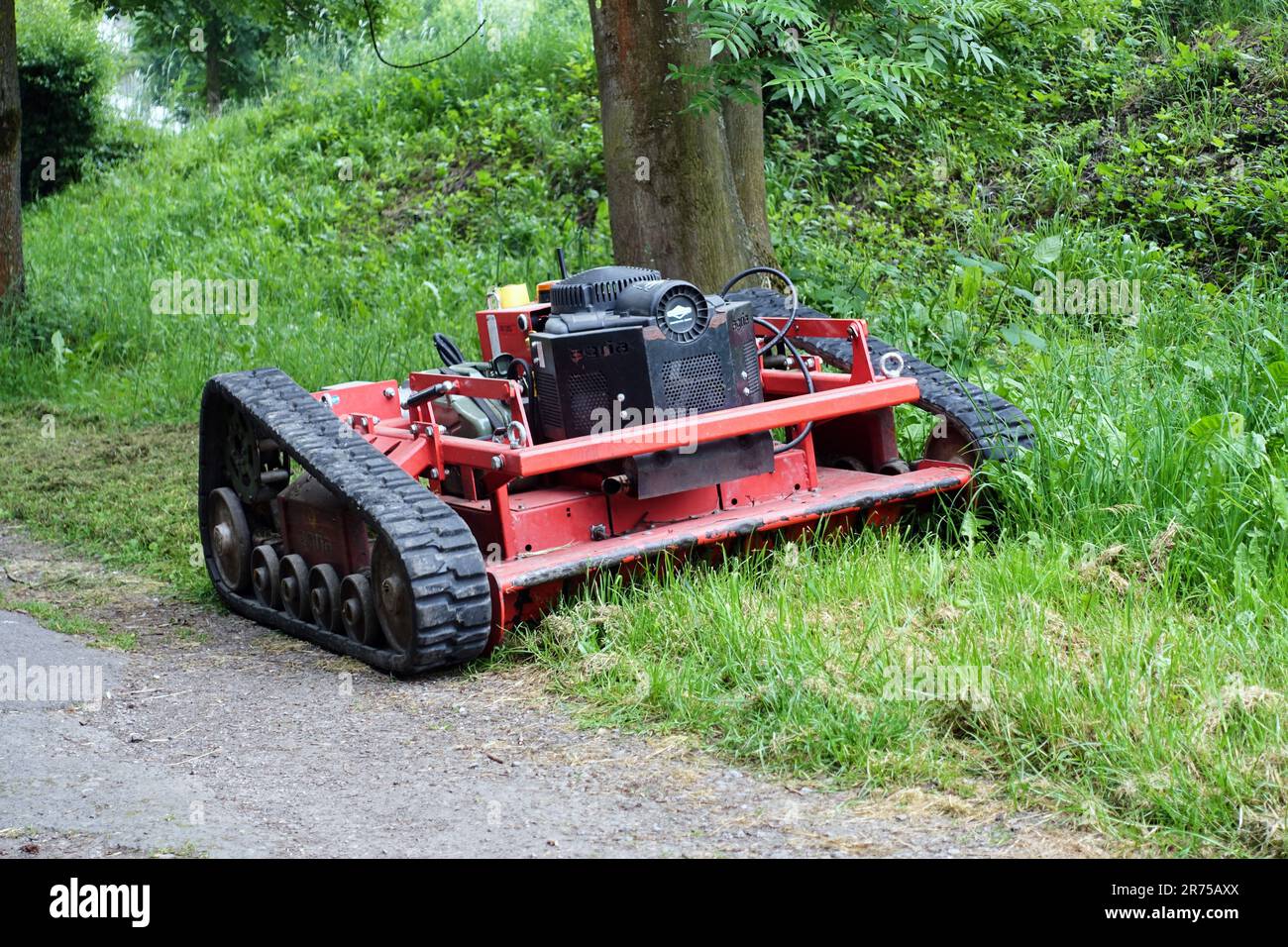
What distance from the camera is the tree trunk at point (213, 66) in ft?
68.0

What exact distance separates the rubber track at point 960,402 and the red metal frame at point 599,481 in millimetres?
125

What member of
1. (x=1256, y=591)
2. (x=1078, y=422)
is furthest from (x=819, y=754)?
(x=1078, y=422)

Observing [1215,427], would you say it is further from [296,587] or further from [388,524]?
[296,587]

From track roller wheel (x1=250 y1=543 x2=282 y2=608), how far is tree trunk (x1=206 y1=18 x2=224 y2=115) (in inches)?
641

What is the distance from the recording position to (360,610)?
514 cm

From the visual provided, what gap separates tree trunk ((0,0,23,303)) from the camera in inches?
480

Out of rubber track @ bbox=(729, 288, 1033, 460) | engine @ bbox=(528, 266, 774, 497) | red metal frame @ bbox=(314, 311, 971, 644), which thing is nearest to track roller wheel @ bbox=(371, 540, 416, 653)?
red metal frame @ bbox=(314, 311, 971, 644)

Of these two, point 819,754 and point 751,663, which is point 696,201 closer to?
point 751,663

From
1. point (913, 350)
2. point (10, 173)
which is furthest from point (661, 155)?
point (10, 173)

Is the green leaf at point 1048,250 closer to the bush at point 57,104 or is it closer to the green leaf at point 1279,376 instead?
the green leaf at point 1279,376

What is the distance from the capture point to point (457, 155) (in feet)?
45.9

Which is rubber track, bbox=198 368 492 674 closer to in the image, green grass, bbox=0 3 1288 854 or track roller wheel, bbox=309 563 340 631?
track roller wheel, bbox=309 563 340 631

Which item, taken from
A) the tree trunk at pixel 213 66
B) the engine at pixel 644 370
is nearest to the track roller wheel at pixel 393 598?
the engine at pixel 644 370

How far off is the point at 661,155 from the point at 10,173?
7.34 metres
